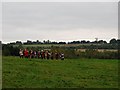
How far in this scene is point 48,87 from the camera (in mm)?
20562

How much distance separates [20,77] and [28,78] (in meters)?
0.56

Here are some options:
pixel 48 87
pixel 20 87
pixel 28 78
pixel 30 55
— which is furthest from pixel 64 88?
pixel 30 55

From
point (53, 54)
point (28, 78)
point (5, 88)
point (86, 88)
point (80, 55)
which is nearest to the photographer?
point (5, 88)

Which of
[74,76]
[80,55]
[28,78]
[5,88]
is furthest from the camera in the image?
[80,55]

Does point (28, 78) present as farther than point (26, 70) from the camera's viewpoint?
No

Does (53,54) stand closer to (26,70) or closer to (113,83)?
(26,70)

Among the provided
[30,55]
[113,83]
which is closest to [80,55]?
[30,55]

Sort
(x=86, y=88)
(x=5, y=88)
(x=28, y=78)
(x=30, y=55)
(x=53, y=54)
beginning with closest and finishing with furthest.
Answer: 1. (x=5, y=88)
2. (x=86, y=88)
3. (x=28, y=78)
4. (x=30, y=55)
5. (x=53, y=54)

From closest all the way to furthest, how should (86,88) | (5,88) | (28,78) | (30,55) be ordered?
1. (5,88)
2. (86,88)
3. (28,78)
4. (30,55)

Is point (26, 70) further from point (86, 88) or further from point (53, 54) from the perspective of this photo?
point (53, 54)

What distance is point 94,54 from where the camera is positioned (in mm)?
62219

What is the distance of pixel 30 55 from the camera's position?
4647 centimetres

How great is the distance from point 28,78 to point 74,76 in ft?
14.8

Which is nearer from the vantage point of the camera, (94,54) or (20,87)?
(20,87)
